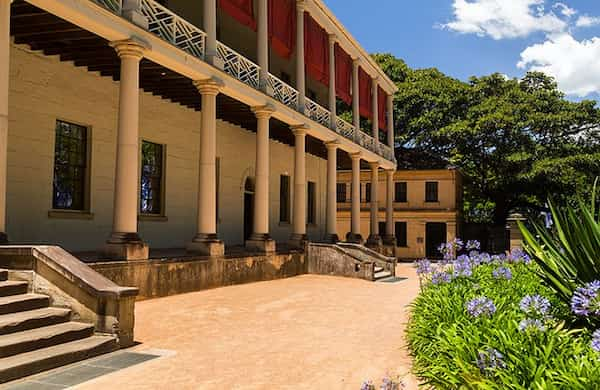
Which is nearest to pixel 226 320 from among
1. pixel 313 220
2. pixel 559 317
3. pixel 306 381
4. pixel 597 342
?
pixel 306 381

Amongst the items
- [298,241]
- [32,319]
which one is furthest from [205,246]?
[32,319]

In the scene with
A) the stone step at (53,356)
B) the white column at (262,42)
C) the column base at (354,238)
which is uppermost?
the white column at (262,42)

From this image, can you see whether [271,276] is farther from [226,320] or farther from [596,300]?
[596,300]

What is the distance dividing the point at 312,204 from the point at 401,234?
1195 centimetres

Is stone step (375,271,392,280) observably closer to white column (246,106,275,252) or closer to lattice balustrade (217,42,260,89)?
white column (246,106,275,252)

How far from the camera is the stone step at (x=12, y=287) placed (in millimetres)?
6961

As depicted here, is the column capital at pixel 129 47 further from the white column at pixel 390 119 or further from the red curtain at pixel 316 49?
the white column at pixel 390 119

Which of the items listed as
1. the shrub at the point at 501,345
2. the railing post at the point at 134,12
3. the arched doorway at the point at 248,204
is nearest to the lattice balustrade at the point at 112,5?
the railing post at the point at 134,12

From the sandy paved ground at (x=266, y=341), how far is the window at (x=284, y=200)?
36.8ft

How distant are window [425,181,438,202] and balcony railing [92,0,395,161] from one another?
13.6 metres

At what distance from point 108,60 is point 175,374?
9.32 meters

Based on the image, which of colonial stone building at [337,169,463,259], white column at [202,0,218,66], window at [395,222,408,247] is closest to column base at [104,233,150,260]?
white column at [202,0,218,66]

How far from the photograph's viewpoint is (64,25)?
1102 centimetres

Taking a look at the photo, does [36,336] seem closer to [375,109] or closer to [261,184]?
[261,184]
